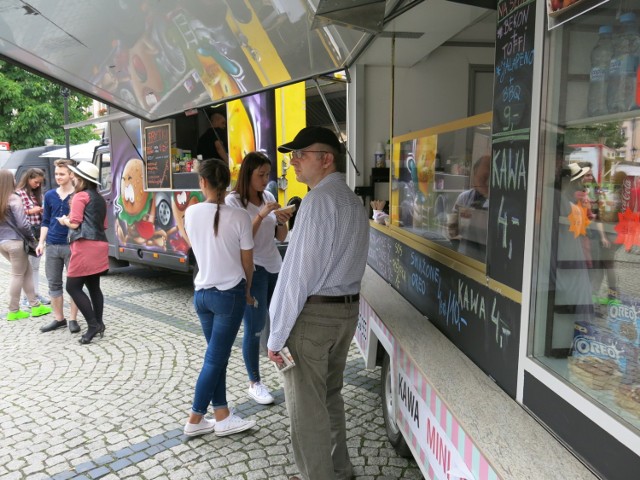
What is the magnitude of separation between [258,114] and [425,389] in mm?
4125

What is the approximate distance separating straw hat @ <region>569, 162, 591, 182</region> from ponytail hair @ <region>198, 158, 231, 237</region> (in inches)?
77.9

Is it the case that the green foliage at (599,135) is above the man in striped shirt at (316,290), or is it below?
above

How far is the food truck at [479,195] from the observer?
139 centimetres

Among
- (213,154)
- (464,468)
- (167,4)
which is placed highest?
(167,4)

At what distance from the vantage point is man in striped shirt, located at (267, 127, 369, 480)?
2.15 metres

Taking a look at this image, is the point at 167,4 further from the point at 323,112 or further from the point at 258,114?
the point at 323,112

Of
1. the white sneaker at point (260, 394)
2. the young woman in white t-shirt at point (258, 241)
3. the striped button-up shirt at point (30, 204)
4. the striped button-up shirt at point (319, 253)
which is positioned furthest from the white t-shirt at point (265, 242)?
the striped button-up shirt at point (30, 204)

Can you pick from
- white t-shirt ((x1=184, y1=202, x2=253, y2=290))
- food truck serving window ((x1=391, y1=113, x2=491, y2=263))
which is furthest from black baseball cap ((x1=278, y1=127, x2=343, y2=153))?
white t-shirt ((x1=184, y1=202, x2=253, y2=290))

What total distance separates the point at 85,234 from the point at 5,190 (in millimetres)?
1586

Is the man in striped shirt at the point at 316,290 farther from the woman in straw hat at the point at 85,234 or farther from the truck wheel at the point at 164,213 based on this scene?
the truck wheel at the point at 164,213

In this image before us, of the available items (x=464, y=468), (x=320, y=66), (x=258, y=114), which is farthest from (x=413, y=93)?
(x=464, y=468)

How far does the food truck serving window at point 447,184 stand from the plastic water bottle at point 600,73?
683mm

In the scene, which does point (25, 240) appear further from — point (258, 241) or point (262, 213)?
point (262, 213)

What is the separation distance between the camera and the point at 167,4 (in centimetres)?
274
